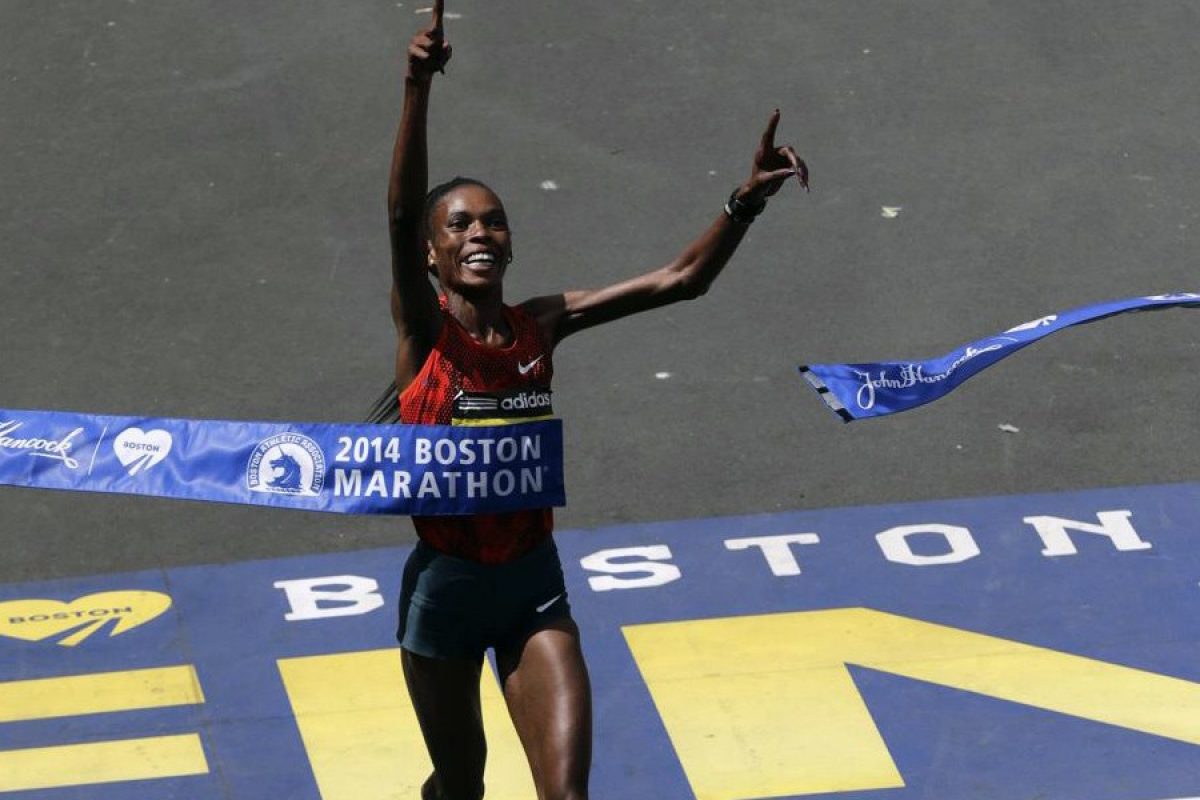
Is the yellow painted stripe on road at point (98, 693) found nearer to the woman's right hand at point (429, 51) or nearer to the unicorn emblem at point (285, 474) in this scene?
the unicorn emblem at point (285, 474)

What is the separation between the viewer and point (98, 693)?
8.66 meters

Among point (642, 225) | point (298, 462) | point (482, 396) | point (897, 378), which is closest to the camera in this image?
point (482, 396)

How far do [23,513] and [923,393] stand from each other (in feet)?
15.1

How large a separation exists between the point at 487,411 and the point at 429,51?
107 centimetres

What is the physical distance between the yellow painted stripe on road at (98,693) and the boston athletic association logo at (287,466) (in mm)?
2097

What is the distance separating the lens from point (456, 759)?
665 cm

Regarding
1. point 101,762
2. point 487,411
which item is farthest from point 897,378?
point 101,762

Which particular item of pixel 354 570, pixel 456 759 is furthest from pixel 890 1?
pixel 456 759

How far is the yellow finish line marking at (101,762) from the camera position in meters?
8.10

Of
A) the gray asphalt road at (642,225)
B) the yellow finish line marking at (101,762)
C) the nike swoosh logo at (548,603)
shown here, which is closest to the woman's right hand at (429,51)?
the nike swoosh logo at (548,603)

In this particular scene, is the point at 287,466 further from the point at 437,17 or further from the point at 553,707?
the point at 437,17

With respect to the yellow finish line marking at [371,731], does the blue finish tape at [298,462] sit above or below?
above

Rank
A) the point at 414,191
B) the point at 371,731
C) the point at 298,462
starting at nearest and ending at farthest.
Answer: the point at 414,191
the point at 298,462
the point at 371,731

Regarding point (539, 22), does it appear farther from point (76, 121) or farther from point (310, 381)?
point (310, 381)
